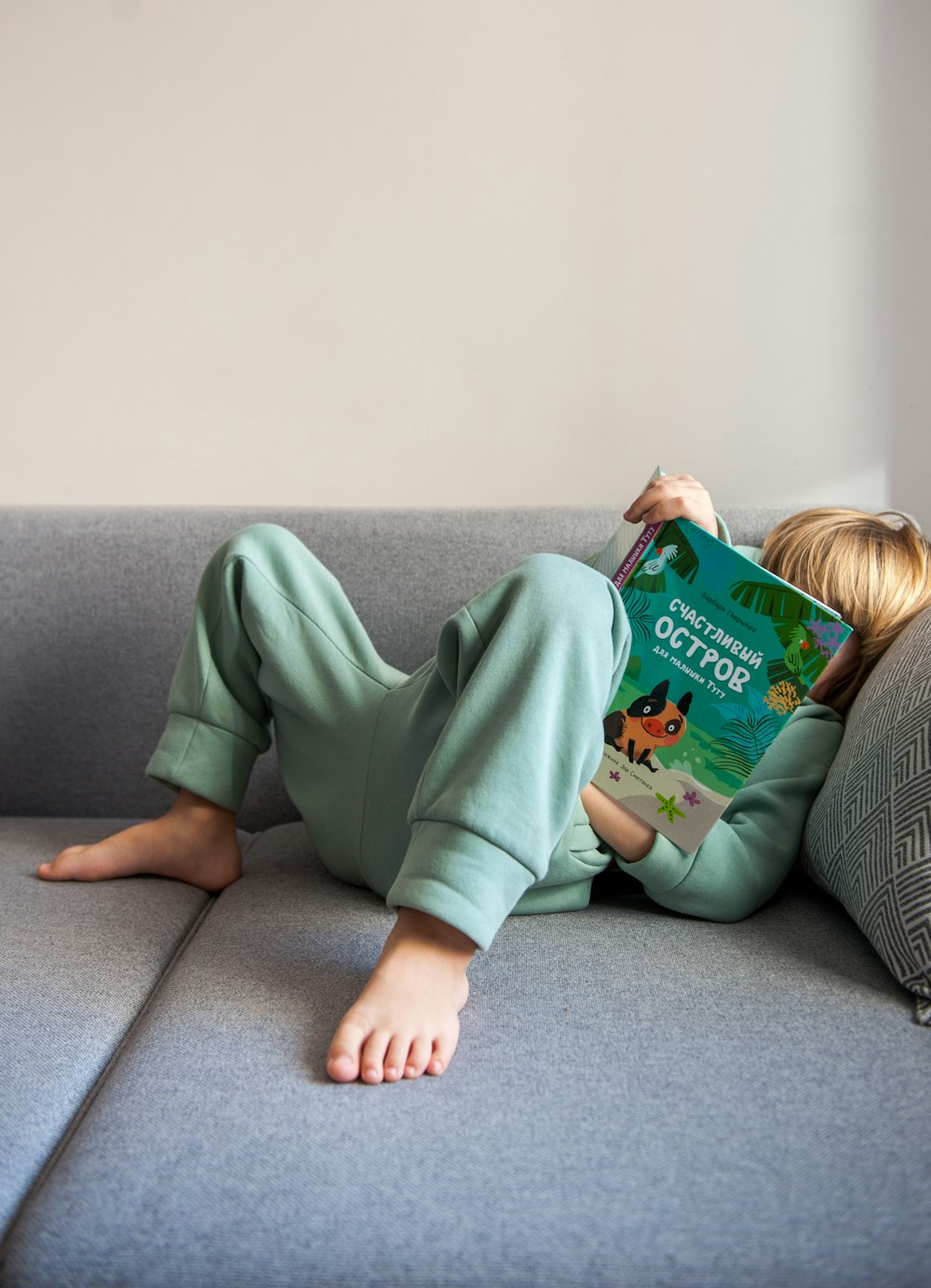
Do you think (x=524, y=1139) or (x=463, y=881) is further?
(x=463, y=881)

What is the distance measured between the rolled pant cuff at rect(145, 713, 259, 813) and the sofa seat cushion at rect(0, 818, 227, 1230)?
0.34ft

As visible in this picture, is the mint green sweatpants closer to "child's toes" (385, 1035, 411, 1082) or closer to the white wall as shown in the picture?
"child's toes" (385, 1035, 411, 1082)

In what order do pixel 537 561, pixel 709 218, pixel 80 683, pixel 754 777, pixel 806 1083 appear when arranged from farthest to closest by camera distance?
1. pixel 709 218
2. pixel 80 683
3. pixel 754 777
4. pixel 537 561
5. pixel 806 1083

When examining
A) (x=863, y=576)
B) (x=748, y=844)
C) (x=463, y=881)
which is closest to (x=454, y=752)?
(x=463, y=881)

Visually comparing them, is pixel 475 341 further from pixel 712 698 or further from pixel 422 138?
pixel 712 698

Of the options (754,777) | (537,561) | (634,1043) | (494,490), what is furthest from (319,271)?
(634,1043)

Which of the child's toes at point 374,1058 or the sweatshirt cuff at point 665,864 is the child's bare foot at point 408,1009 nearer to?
the child's toes at point 374,1058

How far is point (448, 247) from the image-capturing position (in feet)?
5.03

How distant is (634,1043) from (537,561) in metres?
0.37

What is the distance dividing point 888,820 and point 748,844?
6.6 inches

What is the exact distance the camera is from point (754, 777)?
1.05 metres

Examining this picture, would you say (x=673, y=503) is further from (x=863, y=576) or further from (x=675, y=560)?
(x=863, y=576)

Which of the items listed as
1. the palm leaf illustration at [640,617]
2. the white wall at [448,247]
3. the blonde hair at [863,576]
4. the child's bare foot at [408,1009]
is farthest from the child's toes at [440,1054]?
the white wall at [448,247]

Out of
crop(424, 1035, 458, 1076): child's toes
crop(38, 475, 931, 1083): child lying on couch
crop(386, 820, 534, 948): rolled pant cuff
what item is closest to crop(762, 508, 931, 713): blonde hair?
crop(38, 475, 931, 1083): child lying on couch
